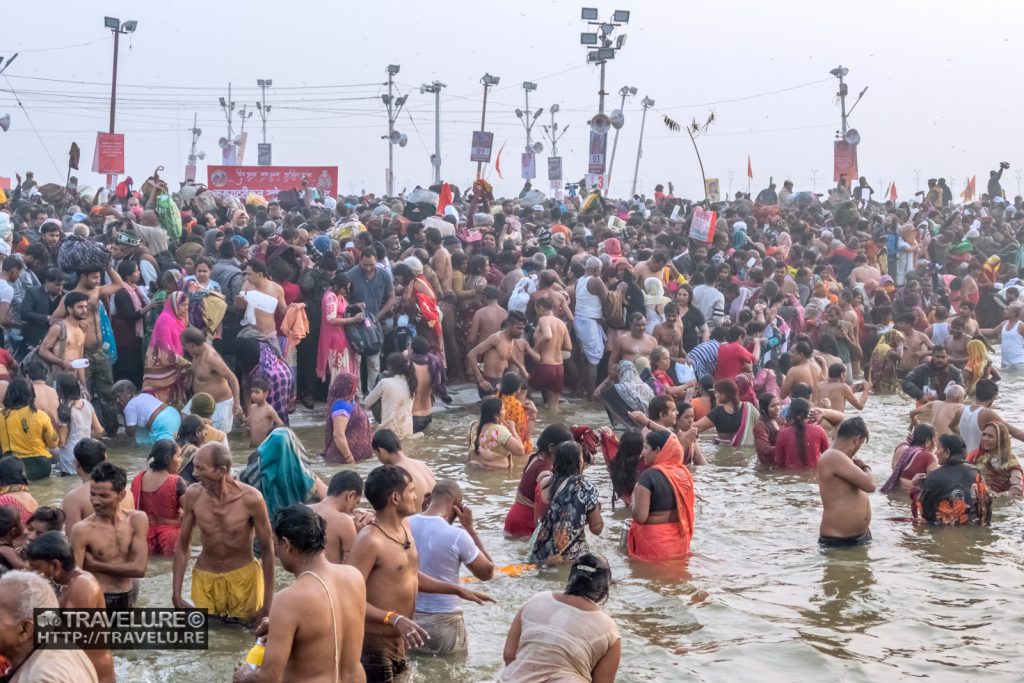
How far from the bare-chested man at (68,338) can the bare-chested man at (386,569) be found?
6544 millimetres

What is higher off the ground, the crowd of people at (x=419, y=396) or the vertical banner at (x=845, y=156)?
the vertical banner at (x=845, y=156)

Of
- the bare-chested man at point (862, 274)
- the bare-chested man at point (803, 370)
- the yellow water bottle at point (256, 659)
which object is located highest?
the bare-chested man at point (862, 274)

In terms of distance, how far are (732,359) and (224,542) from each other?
8.08 metres

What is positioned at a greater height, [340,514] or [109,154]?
[109,154]

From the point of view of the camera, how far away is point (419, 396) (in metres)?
13.0

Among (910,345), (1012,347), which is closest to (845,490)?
(910,345)

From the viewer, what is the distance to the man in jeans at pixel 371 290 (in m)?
14.1

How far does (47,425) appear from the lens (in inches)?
413

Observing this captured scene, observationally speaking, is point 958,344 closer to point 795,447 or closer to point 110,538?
point 795,447

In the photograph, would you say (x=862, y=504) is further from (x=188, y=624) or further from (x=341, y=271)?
(x=341, y=271)

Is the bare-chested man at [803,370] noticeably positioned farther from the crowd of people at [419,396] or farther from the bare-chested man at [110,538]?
the bare-chested man at [110,538]

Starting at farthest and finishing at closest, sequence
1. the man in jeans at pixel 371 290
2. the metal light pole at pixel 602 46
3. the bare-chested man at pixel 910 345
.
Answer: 1. the metal light pole at pixel 602 46
2. the bare-chested man at pixel 910 345
3. the man in jeans at pixel 371 290

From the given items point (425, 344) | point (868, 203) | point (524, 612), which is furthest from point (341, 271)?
point (868, 203)

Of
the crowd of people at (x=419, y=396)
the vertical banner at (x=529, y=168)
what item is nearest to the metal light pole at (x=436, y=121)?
the vertical banner at (x=529, y=168)
